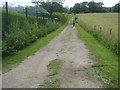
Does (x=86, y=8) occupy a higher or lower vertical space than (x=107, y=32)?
higher

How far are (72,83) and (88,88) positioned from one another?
49 centimetres

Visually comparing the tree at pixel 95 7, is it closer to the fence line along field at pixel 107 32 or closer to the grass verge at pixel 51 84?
the fence line along field at pixel 107 32

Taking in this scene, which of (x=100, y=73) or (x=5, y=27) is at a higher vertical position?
(x=5, y=27)

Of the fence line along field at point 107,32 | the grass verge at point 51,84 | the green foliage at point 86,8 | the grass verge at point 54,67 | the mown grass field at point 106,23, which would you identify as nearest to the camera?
the grass verge at point 51,84

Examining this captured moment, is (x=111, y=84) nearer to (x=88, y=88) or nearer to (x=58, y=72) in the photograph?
(x=88, y=88)

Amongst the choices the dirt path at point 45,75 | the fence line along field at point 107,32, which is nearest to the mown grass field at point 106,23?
the fence line along field at point 107,32

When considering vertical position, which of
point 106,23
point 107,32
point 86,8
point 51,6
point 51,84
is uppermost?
point 86,8

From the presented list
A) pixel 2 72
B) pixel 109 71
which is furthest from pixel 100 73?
pixel 2 72

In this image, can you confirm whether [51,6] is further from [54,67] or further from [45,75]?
[45,75]

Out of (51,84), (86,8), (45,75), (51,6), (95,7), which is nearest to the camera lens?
(51,84)

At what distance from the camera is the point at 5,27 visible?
9.04m

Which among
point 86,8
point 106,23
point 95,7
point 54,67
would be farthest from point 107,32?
point 86,8

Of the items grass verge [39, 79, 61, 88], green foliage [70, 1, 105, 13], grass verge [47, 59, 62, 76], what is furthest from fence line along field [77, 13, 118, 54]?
green foliage [70, 1, 105, 13]

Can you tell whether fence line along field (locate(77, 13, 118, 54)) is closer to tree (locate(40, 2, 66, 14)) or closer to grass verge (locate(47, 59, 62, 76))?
grass verge (locate(47, 59, 62, 76))
